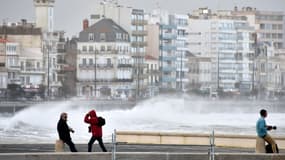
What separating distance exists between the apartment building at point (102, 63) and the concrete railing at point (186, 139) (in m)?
94.7

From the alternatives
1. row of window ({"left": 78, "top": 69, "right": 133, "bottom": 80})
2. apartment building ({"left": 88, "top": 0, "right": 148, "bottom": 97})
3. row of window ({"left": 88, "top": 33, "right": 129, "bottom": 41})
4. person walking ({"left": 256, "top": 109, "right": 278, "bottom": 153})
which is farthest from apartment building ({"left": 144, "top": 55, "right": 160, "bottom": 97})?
person walking ({"left": 256, "top": 109, "right": 278, "bottom": 153})

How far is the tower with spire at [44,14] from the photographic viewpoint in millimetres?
134250

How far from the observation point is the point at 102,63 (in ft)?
448

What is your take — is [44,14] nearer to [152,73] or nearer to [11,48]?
[11,48]

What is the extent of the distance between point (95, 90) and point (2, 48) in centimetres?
1206

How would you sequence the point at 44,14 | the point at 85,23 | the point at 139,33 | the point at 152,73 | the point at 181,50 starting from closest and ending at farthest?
the point at 44,14 → the point at 139,33 → the point at 85,23 → the point at 152,73 → the point at 181,50

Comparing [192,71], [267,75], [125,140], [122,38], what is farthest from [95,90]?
[125,140]

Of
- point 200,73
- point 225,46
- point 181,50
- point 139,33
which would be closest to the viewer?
point 139,33

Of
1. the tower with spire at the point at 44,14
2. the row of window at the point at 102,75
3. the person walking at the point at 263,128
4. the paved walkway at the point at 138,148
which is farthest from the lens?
the row of window at the point at 102,75

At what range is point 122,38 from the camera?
455 feet

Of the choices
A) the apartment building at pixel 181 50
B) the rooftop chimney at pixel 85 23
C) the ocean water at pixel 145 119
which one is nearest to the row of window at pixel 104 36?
the rooftop chimney at pixel 85 23

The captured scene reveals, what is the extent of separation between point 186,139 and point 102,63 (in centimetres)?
9919

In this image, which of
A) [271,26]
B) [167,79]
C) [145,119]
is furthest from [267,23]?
[145,119]

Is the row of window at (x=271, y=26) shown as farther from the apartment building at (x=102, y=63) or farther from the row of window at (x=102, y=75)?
the row of window at (x=102, y=75)
